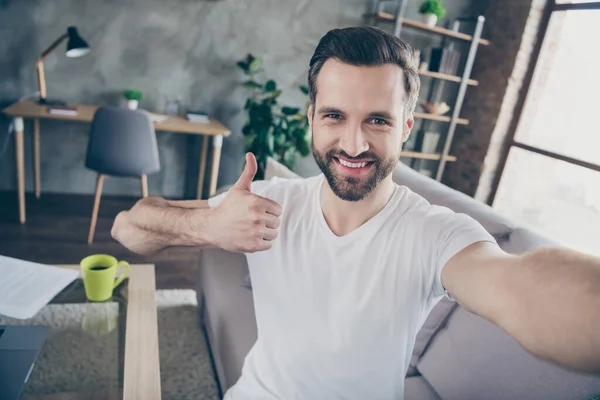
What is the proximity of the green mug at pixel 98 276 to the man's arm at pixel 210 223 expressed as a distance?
0.23 m

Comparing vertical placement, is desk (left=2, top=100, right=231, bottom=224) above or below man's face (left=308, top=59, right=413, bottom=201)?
below

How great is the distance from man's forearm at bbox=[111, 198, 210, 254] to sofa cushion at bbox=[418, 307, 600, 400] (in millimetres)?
753

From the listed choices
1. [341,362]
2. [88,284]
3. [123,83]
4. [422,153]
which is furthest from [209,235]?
[422,153]

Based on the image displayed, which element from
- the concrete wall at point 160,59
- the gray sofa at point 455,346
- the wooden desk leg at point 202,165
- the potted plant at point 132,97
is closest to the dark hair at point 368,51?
the gray sofa at point 455,346

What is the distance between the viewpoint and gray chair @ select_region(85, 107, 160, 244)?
2.54m

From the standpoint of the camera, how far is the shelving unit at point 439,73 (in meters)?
3.48

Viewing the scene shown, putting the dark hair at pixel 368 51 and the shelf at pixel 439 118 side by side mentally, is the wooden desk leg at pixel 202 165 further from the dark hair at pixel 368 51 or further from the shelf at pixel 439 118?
the dark hair at pixel 368 51

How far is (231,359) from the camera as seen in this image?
4.25ft

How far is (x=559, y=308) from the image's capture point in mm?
486

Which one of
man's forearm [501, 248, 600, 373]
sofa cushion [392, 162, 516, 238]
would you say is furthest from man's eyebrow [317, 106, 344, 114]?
sofa cushion [392, 162, 516, 238]

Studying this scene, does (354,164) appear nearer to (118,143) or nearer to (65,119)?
(118,143)

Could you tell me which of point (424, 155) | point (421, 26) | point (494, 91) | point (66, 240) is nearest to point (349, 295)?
point (66, 240)

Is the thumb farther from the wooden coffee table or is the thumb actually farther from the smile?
the wooden coffee table

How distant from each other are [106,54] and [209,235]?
9.72ft
